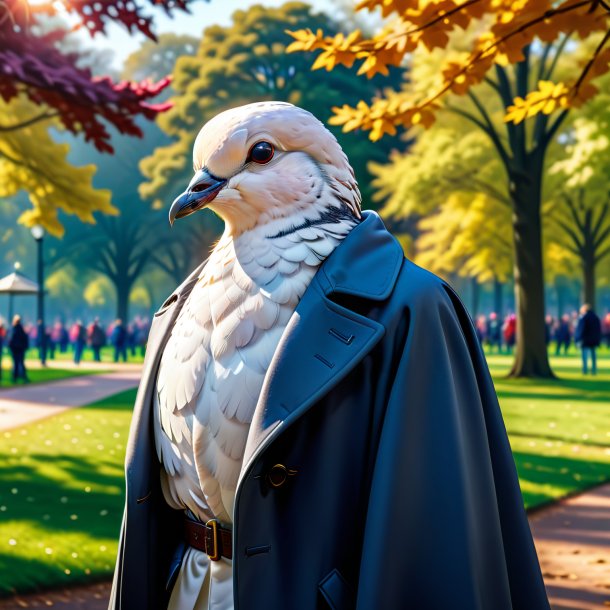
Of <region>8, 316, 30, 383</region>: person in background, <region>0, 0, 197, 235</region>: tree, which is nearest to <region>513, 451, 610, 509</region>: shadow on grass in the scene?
<region>0, 0, 197, 235</region>: tree

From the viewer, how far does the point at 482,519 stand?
5.92ft

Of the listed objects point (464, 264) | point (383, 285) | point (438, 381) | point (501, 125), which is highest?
point (501, 125)

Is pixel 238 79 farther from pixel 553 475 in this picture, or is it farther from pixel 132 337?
pixel 553 475

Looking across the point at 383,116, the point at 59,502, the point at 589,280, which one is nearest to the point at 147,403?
the point at 383,116

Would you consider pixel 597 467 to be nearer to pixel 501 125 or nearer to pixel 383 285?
pixel 383 285

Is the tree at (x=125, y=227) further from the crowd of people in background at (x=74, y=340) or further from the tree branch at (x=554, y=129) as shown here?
the tree branch at (x=554, y=129)

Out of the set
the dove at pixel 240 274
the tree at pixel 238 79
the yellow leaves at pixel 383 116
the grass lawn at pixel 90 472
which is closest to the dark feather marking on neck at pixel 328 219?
the dove at pixel 240 274

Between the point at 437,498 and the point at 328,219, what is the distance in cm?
72

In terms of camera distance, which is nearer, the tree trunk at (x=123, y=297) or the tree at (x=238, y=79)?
the tree at (x=238, y=79)

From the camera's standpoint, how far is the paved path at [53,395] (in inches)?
496

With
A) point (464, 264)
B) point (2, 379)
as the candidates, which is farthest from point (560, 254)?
point (2, 379)

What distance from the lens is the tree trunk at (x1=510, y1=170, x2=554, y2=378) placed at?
1712 centimetres

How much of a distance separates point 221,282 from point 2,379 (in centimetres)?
2026

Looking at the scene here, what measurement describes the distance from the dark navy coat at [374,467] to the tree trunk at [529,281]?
51.7ft
